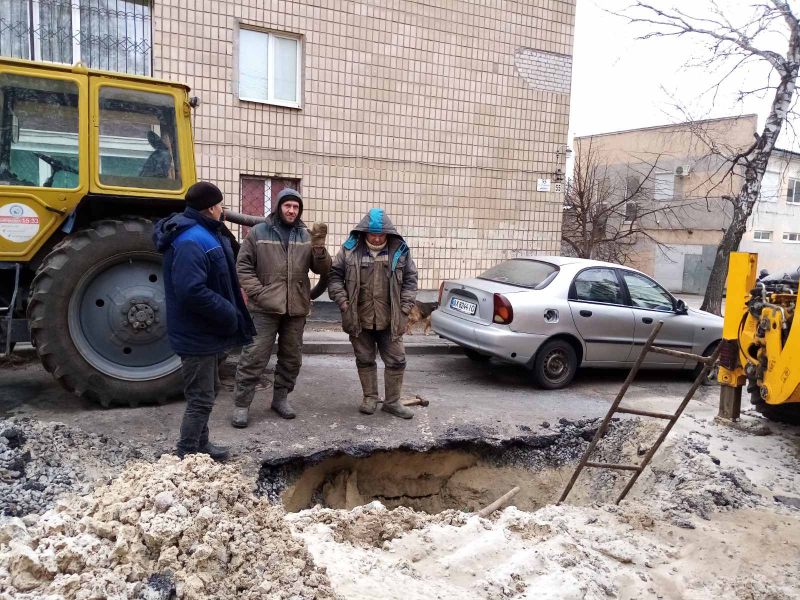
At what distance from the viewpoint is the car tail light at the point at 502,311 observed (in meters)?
6.54

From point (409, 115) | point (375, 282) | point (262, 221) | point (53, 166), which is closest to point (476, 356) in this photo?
point (375, 282)

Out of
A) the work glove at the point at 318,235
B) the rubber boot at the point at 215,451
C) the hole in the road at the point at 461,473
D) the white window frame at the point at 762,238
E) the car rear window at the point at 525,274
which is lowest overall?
the hole in the road at the point at 461,473

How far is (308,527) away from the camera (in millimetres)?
3197

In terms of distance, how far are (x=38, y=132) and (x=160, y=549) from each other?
12.3 feet

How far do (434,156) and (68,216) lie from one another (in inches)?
249

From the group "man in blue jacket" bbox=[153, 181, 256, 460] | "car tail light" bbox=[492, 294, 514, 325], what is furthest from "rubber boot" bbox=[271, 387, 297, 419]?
"car tail light" bbox=[492, 294, 514, 325]

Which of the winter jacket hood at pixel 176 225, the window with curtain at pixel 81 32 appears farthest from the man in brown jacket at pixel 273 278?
the window with curtain at pixel 81 32

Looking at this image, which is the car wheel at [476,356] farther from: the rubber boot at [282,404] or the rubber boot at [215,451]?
the rubber boot at [215,451]

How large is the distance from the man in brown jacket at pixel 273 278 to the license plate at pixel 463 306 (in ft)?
7.86

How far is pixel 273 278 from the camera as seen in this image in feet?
16.1

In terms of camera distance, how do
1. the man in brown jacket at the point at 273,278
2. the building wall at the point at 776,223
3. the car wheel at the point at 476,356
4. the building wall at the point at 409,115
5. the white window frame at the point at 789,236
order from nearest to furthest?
1. the man in brown jacket at the point at 273,278
2. the car wheel at the point at 476,356
3. the building wall at the point at 409,115
4. the building wall at the point at 776,223
5. the white window frame at the point at 789,236

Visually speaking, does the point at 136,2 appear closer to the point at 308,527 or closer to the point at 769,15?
the point at 308,527

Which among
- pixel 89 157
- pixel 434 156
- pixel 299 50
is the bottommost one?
pixel 89 157

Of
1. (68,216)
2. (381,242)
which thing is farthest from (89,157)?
(381,242)
